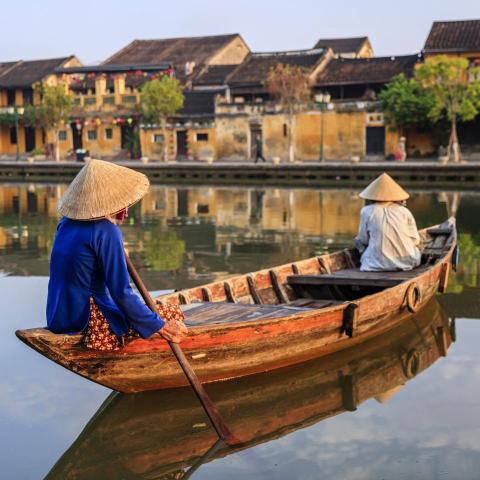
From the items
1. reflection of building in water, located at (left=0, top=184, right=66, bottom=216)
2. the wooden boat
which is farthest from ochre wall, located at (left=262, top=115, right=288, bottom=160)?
the wooden boat

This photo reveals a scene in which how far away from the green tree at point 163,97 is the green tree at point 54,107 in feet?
13.0

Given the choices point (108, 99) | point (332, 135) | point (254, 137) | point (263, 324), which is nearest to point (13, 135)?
point (108, 99)

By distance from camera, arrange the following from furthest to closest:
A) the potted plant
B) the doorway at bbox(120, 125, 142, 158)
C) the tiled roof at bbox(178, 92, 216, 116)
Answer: the potted plant, the doorway at bbox(120, 125, 142, 158), the tiled roof at bbox(178, 92, 216, 116)

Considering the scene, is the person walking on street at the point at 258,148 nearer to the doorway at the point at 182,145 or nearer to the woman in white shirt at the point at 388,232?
the doorway at the point at 182,145

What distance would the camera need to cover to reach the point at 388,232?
7.71 m

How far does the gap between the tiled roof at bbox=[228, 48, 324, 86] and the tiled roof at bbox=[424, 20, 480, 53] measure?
4877 mm

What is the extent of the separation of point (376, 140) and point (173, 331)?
93.9 ft

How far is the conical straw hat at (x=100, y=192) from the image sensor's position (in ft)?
14.5

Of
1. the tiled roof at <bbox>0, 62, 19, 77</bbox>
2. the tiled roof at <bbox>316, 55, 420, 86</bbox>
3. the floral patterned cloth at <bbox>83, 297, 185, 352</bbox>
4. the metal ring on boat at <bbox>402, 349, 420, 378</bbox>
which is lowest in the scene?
the metal ring on boat at <bbox>402, 349, 420, 378</bbox>

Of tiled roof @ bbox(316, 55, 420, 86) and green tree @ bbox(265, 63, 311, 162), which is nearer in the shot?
green tree @ bbox(265, 63, 311, 162)

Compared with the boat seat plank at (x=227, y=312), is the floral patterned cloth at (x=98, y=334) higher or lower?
higher

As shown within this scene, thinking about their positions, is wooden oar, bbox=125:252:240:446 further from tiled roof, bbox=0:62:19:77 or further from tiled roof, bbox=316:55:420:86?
tiled roof, bbox=0:62:19:77

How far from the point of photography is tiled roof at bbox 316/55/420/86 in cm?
3300

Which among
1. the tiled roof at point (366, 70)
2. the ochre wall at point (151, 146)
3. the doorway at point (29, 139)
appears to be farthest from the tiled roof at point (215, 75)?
the doorway at point (29, 139)
